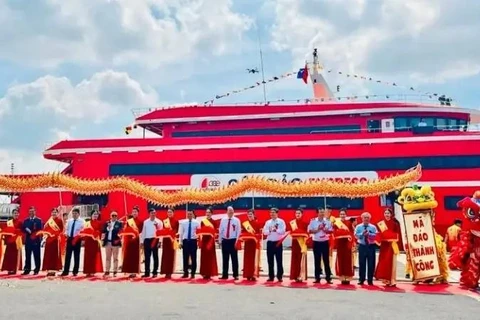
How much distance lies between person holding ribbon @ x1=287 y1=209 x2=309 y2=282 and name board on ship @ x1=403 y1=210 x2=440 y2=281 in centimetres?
210

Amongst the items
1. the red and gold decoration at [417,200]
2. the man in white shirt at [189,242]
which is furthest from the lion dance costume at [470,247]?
the man in white shirt at [189,242]

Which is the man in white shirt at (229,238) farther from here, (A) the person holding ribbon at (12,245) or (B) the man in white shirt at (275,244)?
(A) the person holding ribbon at (12,245)

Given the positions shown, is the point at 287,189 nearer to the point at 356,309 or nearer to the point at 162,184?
the point at 162,184

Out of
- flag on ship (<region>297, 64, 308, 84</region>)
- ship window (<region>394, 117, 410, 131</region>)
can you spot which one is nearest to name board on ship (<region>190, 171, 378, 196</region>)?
ship window (<region>394, 117, 410, 131</region>)

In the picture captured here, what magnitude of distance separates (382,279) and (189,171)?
13.6 m

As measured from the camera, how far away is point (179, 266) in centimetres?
1470

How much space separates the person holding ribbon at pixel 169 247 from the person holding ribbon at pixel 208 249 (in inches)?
25.7

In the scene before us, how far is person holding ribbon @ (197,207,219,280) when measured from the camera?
39.2 feet

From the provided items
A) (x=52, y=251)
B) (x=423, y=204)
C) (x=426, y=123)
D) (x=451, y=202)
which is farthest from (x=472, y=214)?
(x=426, y=123)

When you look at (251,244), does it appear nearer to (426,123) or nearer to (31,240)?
(31,240)

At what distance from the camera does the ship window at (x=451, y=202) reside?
20.7m

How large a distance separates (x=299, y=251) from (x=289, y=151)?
11287 millimetres

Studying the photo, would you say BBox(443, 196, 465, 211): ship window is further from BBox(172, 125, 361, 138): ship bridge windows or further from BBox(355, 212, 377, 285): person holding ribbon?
BBox(355, 212, 377, 285): person holding ribbon

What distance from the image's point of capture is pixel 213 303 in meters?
8.11
